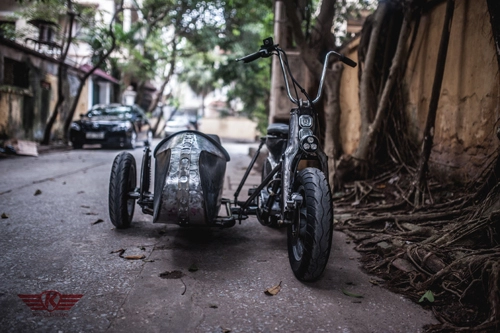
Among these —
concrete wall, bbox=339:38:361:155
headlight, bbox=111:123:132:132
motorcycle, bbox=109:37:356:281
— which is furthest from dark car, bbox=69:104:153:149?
motorcycle, bbox=109:37:356:281

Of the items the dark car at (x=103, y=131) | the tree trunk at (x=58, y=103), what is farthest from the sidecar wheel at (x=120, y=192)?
the tree trunk at (x=58, y=103)

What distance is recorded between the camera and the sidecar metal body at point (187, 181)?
3021 mm

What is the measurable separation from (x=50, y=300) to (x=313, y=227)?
1525mm

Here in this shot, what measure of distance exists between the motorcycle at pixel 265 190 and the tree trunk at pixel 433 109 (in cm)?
136

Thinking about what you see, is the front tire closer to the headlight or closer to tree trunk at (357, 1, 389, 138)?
the headlight

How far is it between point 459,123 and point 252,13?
49.0ft

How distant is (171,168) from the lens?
123 inches

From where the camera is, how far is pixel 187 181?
306 cm

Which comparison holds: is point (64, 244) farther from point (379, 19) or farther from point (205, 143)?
point (379, 19)

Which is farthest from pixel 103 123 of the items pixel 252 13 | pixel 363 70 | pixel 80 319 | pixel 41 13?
pixel 80 319

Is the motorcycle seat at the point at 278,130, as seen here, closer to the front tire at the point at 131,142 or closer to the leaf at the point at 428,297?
the leaf at the point at 428,297

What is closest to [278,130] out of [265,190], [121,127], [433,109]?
[265,190]

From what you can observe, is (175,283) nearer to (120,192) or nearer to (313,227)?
(313,227)

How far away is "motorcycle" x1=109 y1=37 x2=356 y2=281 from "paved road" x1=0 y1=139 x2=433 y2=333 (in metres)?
0.23
